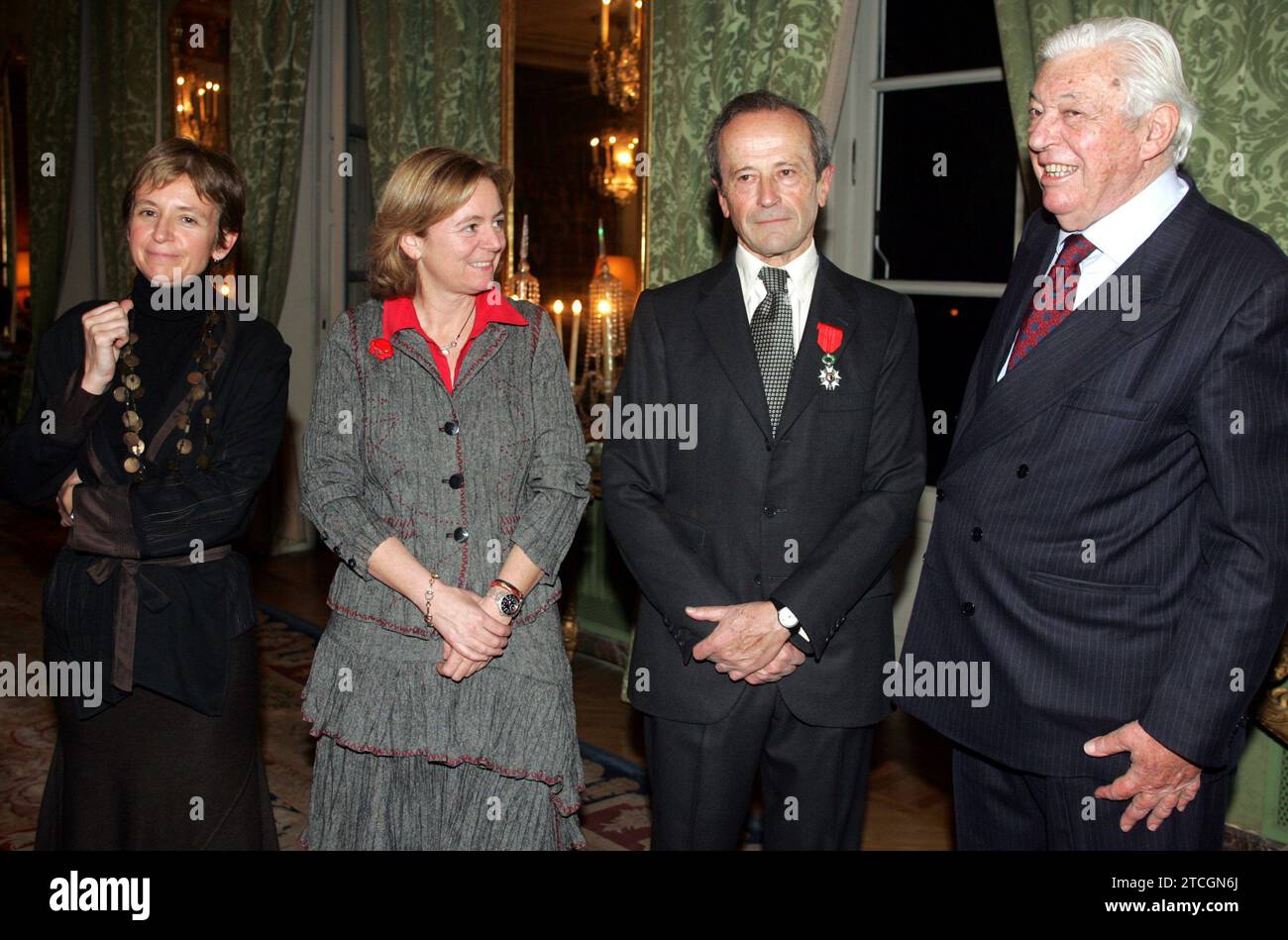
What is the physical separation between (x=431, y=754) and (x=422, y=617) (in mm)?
241

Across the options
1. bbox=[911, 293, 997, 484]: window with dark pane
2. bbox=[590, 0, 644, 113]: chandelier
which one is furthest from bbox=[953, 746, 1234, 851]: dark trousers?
bbox=[590, 0, 644, 113]: chandelier

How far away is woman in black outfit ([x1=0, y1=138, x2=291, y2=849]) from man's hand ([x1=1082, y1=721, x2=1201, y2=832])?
1.47 metres

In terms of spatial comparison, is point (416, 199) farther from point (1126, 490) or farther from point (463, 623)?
point (1126, 490)

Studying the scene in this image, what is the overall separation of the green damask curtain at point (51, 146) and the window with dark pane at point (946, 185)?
5.40 meters

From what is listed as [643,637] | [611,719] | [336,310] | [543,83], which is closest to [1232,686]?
[643,637]

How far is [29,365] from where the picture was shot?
23.7 ft

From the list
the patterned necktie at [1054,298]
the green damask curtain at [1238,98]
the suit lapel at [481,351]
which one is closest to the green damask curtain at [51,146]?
the suit lapel at [481,351]

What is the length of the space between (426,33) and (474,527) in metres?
3.43

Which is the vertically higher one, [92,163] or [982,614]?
[92,163]

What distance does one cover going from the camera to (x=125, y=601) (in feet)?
6.86

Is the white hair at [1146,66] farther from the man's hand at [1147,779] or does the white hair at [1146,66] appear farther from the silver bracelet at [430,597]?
the silver bracelet at [430,597]

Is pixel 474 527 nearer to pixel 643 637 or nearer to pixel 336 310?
pixel 643 637

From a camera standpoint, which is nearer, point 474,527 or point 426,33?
point 474,527

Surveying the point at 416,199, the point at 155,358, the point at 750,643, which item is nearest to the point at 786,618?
the point at 750,643
